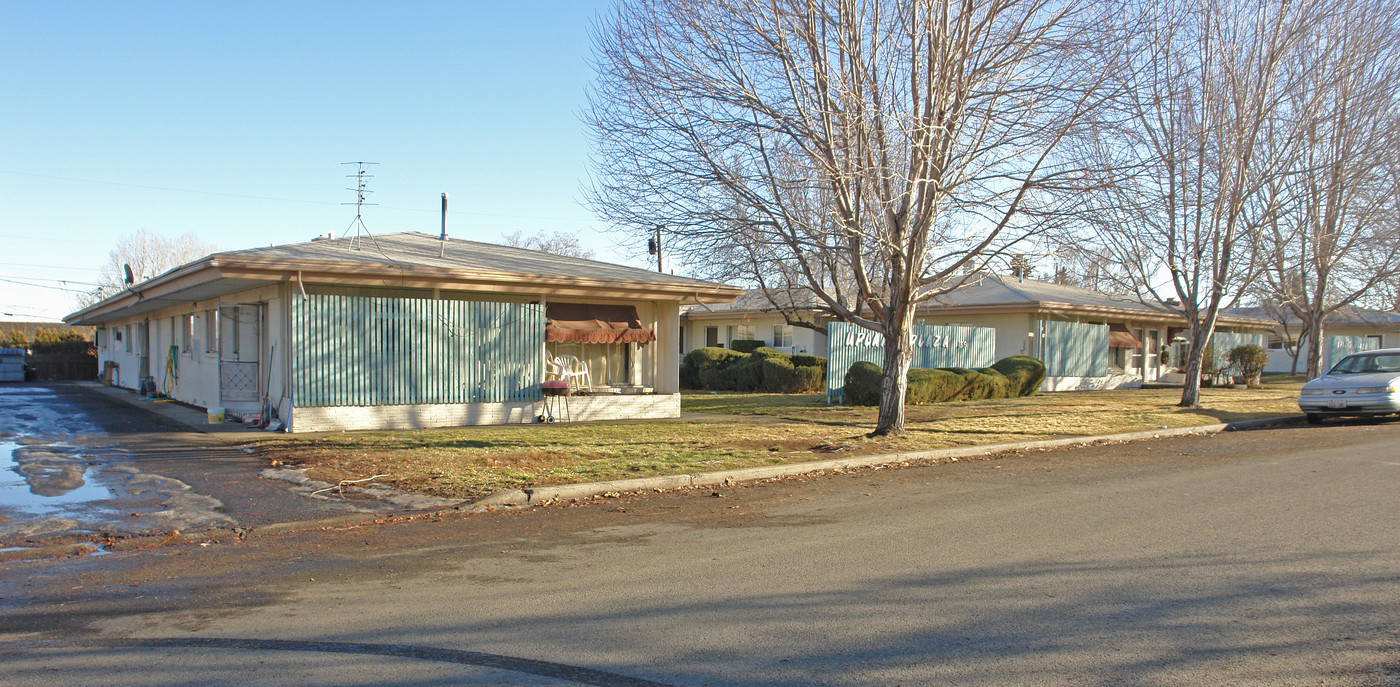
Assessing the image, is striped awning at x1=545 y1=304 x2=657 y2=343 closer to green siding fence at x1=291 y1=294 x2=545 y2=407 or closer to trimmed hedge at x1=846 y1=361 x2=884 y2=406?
green siding fence at x1=291 y1=294 x2=545 y2=407

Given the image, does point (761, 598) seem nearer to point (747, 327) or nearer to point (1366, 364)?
point (1366, 364)

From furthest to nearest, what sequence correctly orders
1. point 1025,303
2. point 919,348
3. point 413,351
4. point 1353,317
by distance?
1. point 1353,317
2. point 1025,303
3. point 919,348
4. point 413,351

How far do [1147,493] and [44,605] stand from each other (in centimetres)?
1005

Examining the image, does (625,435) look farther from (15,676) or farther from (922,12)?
(15,676)

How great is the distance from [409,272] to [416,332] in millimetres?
1115

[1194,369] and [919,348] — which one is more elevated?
[919,348]

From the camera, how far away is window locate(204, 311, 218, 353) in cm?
1875

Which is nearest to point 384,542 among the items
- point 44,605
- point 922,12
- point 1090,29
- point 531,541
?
point 531,541

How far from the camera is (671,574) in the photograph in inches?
257

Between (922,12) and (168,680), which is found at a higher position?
(922,12)

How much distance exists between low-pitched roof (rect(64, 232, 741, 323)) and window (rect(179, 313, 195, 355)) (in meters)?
0.71

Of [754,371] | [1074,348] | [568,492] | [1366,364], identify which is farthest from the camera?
[1074,348]

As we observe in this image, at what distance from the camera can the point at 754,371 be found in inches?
1123

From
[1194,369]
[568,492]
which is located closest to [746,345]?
[1194,369]
